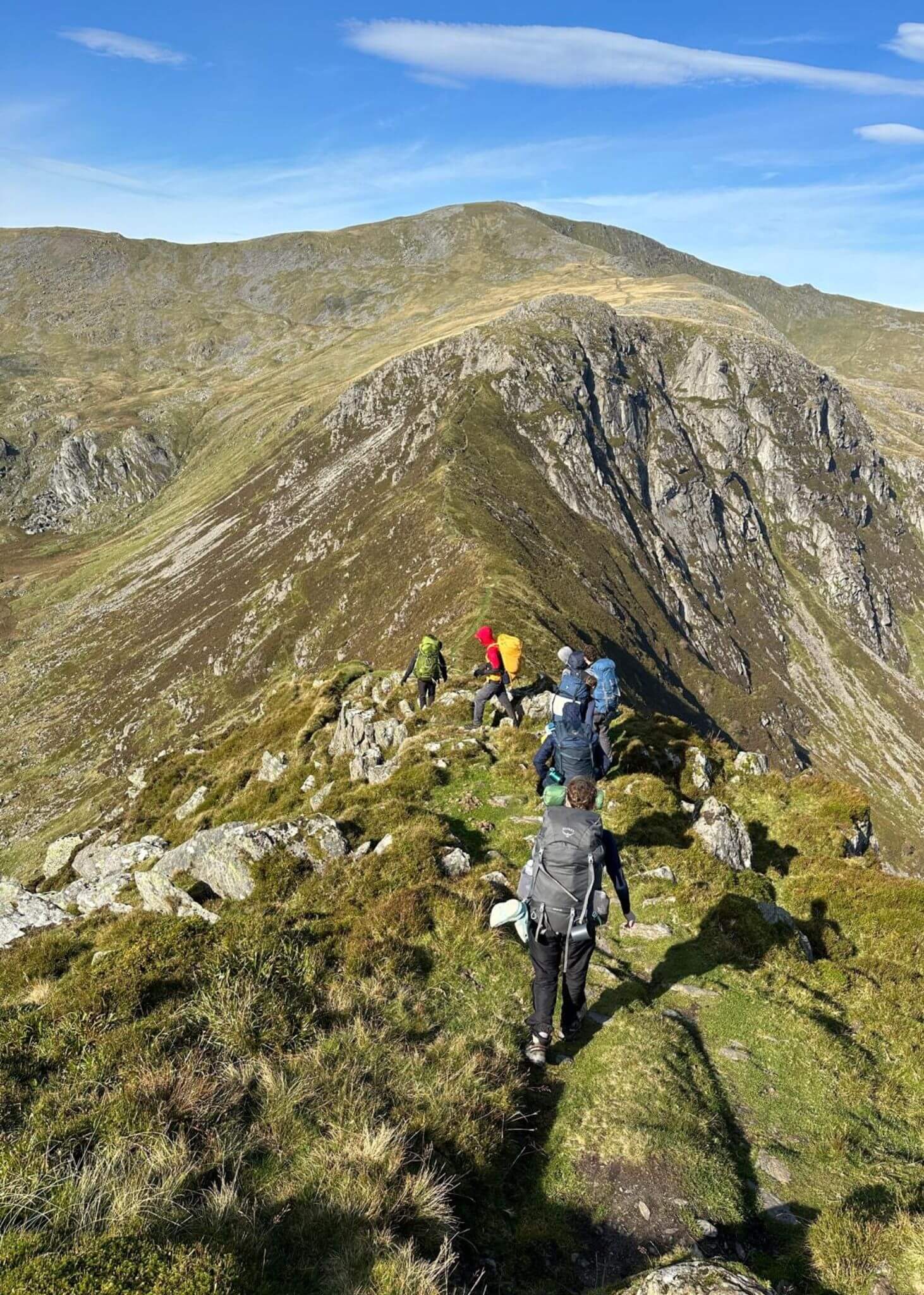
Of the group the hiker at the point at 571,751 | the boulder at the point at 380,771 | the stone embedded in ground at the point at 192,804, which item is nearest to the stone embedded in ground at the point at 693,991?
the hiker at the point at 571,751

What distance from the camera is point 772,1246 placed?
7.07 meters

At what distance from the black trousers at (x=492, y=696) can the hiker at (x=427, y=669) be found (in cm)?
250

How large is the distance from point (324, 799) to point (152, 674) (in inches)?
5887

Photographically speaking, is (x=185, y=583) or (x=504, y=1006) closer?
(x=504, y=1006)

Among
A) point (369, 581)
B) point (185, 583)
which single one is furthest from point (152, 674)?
point (369, 581)

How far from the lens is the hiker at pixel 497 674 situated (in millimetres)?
22484

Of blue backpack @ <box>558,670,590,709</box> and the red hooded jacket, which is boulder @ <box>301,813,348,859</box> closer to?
blue backpack @ <box>558,670,590,709</box>

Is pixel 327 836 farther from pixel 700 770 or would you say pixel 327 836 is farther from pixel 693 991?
pixel 700 770

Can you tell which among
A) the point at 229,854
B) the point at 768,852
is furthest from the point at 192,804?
the point at 768,852

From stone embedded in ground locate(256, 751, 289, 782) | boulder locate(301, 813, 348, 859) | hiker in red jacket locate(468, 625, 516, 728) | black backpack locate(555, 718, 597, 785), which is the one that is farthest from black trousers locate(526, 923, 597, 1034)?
stone embedded in ground locate(256, 751, 289, 782)

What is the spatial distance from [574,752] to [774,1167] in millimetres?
7897

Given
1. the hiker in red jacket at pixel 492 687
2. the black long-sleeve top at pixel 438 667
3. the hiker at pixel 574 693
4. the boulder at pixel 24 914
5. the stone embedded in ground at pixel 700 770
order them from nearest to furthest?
the hiker at pixel 574 693 → the boulder at pixel 24 914 → the stone embedded in ground at pixel 700 770 → the hiker in red jacket at pixel 492 687 → the black long-sleeve top at pixel 438 667

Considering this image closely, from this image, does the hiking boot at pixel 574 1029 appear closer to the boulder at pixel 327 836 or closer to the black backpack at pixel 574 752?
the black backpack at pixel 574 752

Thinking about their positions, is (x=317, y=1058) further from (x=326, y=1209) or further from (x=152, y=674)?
(x=152, y=674)
